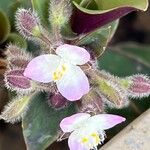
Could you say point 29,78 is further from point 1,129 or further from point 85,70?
point 1,129

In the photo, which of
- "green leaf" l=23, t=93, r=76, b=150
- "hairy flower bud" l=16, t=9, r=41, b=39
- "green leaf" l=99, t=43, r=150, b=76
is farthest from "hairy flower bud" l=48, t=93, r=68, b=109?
Answer: "green leaf" l=99, t=43, r=150, b=76

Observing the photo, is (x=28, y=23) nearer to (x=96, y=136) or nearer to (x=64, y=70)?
(x=64, y=70)

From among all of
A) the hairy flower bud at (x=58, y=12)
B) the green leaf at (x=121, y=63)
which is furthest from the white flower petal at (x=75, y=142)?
the green leaf at (x=121, y=63)

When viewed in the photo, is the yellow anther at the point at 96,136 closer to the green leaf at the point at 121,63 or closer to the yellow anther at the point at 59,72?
the yellow anther at the point at 59,72

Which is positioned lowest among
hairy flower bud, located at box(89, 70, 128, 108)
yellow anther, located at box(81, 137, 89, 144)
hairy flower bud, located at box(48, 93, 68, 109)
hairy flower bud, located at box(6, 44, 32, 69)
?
yellow anther, located at box(81, 137, 89, 144)

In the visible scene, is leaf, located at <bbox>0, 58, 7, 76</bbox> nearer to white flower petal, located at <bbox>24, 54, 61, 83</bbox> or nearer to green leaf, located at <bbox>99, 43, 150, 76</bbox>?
white flower petal, located at <bbox>24, 54, 61, 83</bbox>

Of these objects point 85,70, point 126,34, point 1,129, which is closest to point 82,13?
point 85,70

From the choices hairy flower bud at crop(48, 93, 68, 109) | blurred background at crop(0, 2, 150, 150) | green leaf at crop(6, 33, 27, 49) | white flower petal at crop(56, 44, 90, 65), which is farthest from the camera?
blurred background at crop(0, 2, 150, 150)
